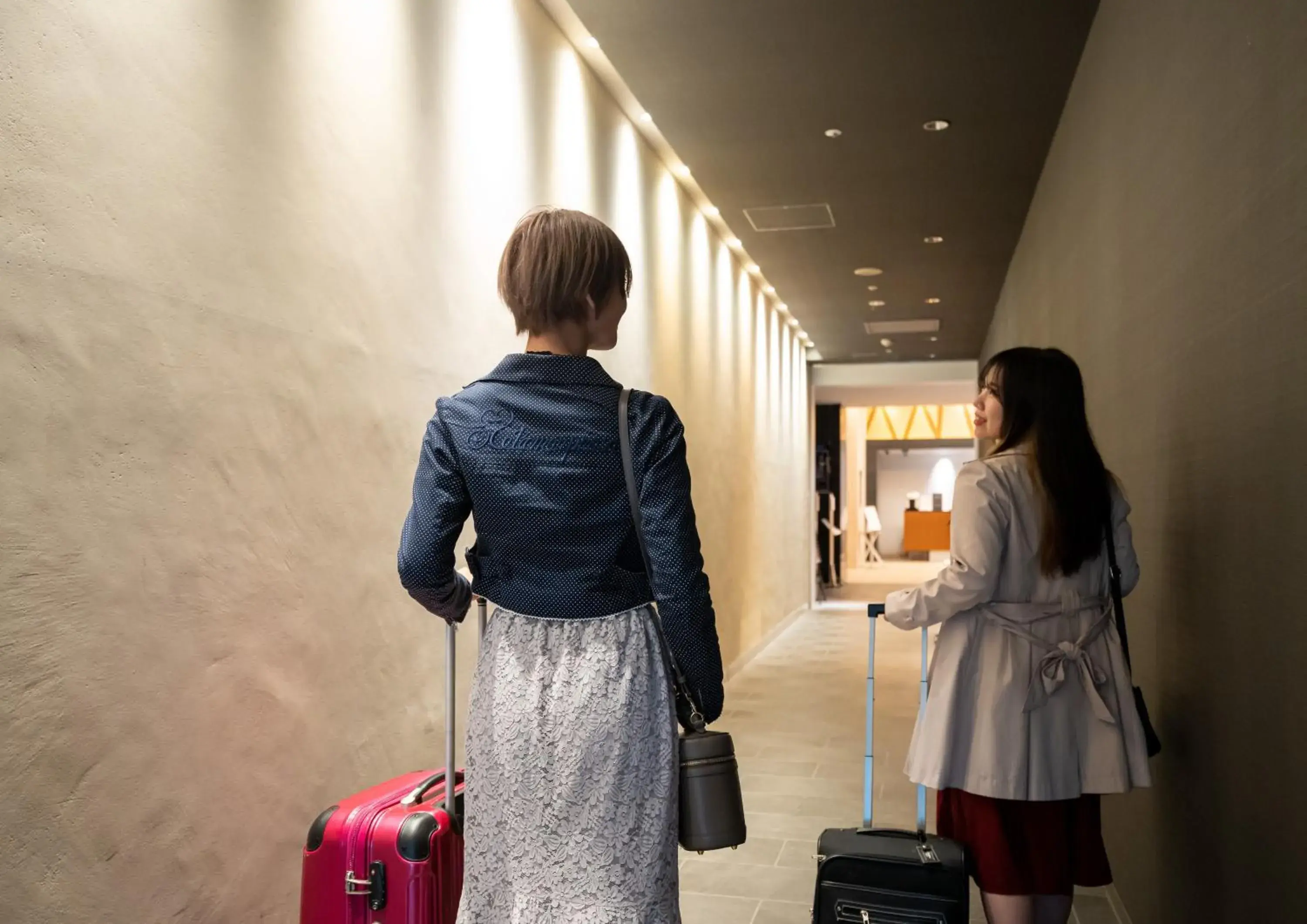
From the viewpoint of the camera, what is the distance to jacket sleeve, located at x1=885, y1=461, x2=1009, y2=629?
2.44 metres

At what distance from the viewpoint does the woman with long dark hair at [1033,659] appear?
2445 mm

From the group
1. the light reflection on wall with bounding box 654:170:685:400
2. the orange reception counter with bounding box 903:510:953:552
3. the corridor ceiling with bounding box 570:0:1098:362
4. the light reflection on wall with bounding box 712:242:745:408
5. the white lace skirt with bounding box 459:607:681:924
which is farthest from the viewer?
the orange reception counter with bounding box 903:510:953:552

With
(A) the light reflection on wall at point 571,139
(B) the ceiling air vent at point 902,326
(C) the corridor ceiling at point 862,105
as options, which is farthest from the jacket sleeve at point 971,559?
(B) the ceiling air vent at point 902,326

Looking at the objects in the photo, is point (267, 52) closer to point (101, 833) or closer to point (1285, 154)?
point (101, 833)

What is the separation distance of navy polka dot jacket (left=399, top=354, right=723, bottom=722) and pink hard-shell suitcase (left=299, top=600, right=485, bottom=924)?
0.42 m

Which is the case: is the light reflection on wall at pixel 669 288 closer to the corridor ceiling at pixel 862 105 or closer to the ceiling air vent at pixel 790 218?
the corridor ceiling at pixel 862 105

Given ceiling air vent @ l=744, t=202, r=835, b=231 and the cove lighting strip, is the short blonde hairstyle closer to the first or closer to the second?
the cove lighting strip

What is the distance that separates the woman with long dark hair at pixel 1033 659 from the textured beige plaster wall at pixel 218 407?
148cm

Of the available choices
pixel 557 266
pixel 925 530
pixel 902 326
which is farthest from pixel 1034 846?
pixel 925 530

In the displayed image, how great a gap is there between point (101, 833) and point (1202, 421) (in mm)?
2465

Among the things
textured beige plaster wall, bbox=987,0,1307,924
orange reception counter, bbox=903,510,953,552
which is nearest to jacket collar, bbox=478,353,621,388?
textured beige plaster wall, bbox=987,0,1307,924

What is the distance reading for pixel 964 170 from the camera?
6625 millimetres

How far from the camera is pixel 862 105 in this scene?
5535 mm

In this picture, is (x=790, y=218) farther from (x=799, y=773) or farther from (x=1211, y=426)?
(x=1211, y=426)
